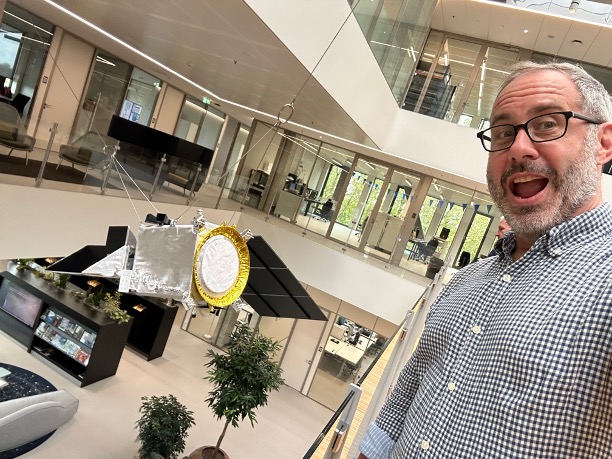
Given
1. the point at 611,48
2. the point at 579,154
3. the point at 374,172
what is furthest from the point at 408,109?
the point at 579,154

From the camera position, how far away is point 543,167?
0.88 meters

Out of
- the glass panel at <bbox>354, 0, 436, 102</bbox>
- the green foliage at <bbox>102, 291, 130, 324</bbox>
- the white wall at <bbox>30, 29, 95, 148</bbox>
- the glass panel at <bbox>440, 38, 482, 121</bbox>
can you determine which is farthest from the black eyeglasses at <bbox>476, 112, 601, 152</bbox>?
the glass panel at <bbox>440, 38, 482, 121</bbox>

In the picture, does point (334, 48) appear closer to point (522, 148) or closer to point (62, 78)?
point (522, 148)

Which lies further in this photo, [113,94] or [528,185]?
[113,94]

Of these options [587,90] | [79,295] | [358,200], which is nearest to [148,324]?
[79,295]

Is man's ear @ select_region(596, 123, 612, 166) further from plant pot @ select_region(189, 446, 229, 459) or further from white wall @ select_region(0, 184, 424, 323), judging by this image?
plant pot @ select_region(189, 446, 229, 459)

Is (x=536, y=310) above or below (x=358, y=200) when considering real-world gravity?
below

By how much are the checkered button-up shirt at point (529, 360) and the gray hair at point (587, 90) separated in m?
0.19

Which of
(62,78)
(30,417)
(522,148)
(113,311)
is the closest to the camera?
(522,148)

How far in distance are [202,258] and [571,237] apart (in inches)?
75.6

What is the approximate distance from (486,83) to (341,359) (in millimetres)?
8154

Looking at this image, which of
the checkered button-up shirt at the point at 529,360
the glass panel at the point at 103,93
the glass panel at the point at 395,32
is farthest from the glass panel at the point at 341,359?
the checkered button-up shirt at the point at 529,360

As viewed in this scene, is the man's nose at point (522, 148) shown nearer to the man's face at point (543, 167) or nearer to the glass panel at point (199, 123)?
the man's face at point (543, 167)

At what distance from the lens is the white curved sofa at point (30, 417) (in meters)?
6.68
